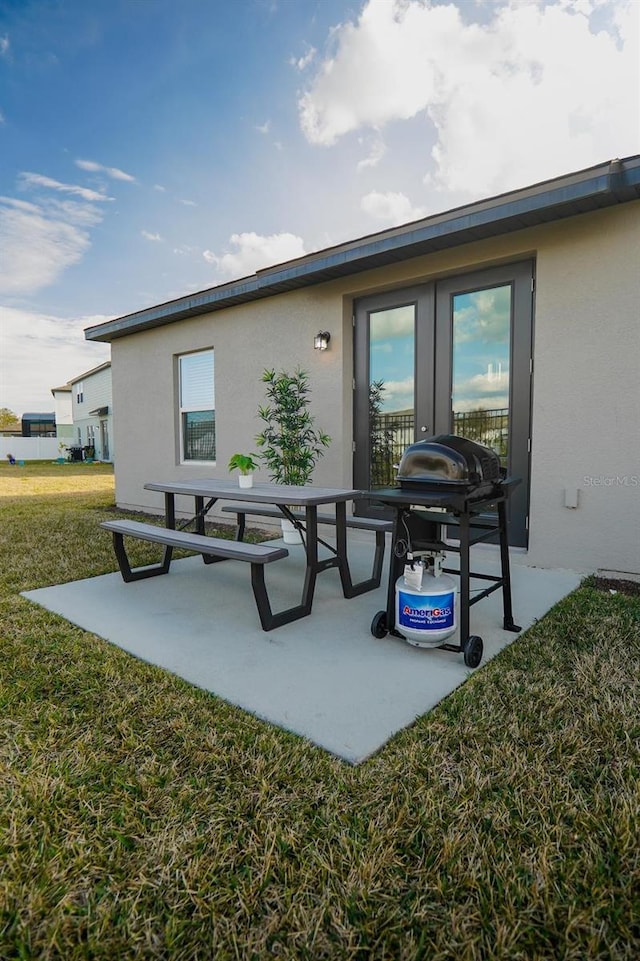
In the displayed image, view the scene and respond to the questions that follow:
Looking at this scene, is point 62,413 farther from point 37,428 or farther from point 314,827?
point 314,827

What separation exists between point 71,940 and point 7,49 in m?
10.3

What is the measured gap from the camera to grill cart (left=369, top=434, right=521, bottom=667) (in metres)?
2.48

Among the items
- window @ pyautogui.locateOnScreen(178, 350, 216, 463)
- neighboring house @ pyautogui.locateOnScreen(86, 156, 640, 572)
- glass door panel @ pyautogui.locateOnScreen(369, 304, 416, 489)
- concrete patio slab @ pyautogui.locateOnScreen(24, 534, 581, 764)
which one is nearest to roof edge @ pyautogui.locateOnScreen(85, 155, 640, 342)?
neighboring house @ pyautogui.locateOnScreen(86, 156, 640, 572)

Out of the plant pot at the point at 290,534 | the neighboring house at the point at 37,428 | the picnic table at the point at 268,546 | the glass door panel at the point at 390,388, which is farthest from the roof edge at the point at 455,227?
the neighboring house at the point at 37,428

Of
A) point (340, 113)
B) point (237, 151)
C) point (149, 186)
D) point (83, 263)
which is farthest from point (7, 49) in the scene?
point (83, 263)

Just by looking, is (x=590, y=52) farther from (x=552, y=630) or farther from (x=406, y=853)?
(x=406, y=853)

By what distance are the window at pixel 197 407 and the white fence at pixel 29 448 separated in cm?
2486

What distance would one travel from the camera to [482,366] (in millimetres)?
4621

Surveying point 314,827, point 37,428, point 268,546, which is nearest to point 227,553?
point 268,546

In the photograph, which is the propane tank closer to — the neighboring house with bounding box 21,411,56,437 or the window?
the window

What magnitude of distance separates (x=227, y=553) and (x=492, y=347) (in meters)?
3.17

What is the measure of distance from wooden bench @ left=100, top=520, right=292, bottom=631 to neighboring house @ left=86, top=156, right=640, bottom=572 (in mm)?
2376

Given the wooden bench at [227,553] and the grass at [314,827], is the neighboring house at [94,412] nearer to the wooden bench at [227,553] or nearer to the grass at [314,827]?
the wooden bench at [227,553]

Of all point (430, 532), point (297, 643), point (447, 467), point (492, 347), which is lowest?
point (297, 643)
